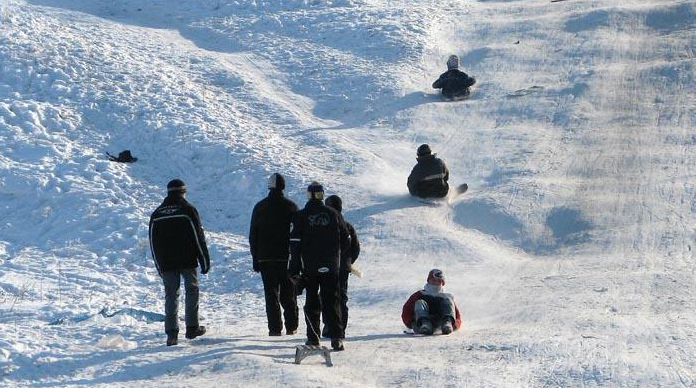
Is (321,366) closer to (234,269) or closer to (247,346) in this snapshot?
(247,346)

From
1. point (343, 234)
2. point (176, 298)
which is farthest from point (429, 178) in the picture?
point (176, 298)

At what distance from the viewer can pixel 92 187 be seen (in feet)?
61.6

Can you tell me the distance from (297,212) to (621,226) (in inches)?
320

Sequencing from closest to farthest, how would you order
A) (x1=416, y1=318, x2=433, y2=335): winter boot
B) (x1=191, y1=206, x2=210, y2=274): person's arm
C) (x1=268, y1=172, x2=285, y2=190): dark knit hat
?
(x1=191, y1=206, x2=210, y2=274): person's arm → (x1=268, y1=172, x2=285, y2=190): dark knit hat → (x1=416, y1=318, x2=433, y2=335): winter boot

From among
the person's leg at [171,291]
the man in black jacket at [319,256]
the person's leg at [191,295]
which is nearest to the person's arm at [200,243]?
the person's leg at [191,295]

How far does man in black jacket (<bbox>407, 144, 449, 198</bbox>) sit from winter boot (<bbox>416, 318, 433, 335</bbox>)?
6875mm

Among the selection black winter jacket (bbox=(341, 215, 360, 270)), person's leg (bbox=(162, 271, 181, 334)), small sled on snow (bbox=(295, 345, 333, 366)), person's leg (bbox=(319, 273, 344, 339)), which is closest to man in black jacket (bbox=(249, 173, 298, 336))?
black winter jacket (bbox=(341, 215, 360, 270))

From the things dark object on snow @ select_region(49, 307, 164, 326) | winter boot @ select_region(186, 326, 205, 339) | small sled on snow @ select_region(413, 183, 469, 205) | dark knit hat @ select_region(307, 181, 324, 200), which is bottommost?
winter boot @ select_region(186, 326, 205, 339)

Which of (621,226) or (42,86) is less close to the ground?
(42,86)

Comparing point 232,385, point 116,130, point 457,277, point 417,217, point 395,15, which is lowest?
point 232,385

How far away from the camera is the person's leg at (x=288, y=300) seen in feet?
40.4

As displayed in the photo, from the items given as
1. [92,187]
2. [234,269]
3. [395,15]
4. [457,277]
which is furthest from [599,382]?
[395,15]

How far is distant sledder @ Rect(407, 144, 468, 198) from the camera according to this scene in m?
19.0

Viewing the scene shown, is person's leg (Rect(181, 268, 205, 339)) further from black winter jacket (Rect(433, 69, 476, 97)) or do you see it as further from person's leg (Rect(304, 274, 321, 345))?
black winter jacket (Rect(433, 69, 476, 97))
